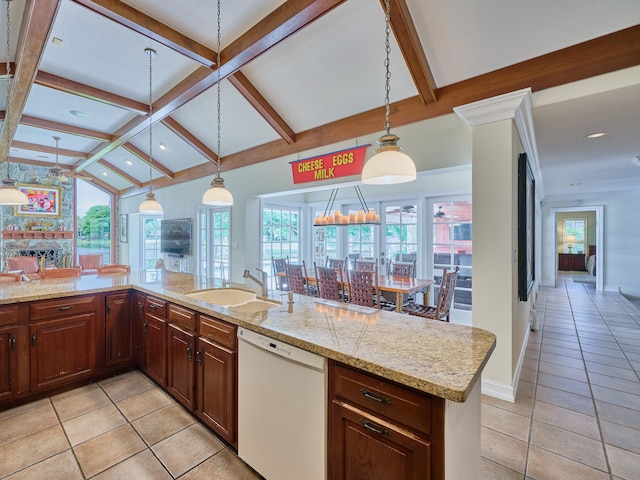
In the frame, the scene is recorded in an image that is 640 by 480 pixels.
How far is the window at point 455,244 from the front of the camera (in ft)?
15.5

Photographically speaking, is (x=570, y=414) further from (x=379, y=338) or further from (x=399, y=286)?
(x=379, y=338)

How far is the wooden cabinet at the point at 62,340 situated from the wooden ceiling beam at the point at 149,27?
7.67 ft

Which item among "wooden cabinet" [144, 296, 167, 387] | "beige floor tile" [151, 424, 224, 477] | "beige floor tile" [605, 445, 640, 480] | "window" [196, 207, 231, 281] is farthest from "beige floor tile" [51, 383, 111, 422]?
"beige floor tile" [605, 445, 640, 480]

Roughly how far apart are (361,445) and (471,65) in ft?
9.57

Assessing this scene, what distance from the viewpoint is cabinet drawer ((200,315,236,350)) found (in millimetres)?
1736

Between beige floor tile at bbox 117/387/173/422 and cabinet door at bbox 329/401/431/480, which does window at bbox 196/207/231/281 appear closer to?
beige floor tile at bbox 117/387/173/422

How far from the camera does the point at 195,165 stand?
20.5ft

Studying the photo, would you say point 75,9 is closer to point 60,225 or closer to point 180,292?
point 180,292

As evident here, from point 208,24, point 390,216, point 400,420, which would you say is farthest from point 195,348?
point 390,216

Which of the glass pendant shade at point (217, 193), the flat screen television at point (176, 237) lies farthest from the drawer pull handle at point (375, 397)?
the flat screen television at point (176, 237)

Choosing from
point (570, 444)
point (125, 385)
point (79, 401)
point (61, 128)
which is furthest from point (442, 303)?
point (61, 128)

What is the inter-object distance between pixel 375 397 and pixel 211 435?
1.48m

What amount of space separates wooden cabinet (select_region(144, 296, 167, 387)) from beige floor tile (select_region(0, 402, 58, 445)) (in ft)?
2.18

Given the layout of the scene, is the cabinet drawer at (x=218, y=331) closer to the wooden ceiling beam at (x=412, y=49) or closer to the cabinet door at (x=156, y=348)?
the cabinet door at (x=156, y=348)
